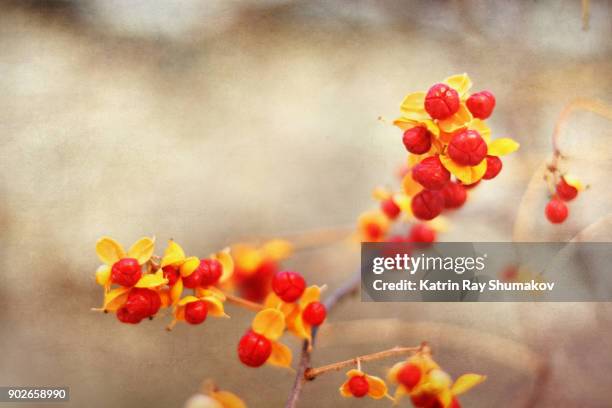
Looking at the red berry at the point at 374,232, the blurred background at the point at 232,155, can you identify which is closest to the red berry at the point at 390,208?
the red berry at the point at 374,232

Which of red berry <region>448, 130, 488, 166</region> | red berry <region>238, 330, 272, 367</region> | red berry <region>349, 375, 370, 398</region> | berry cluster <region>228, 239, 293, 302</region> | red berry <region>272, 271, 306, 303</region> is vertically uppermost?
red berry <region>448, 130, 488, 166</region>

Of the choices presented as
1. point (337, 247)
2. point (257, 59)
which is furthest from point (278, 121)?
point (337, 247)

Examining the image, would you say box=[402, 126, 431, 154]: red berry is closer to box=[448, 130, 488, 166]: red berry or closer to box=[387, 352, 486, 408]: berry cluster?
box=[448, 130, 488, 166]: red berry

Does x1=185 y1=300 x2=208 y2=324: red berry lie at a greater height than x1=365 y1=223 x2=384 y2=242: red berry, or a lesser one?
Result: lesser

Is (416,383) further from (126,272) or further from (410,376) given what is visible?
(126,272)

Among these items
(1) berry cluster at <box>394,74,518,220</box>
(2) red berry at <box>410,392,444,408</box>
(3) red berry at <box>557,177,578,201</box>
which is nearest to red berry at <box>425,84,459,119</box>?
(1) berry cluster at <box>394,74,518,220</box>

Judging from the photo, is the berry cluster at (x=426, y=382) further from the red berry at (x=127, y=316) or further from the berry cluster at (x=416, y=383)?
the red berry at (x=127, y=316)

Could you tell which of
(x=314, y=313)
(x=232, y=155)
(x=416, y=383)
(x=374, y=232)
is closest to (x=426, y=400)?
(x=416, y=383)
